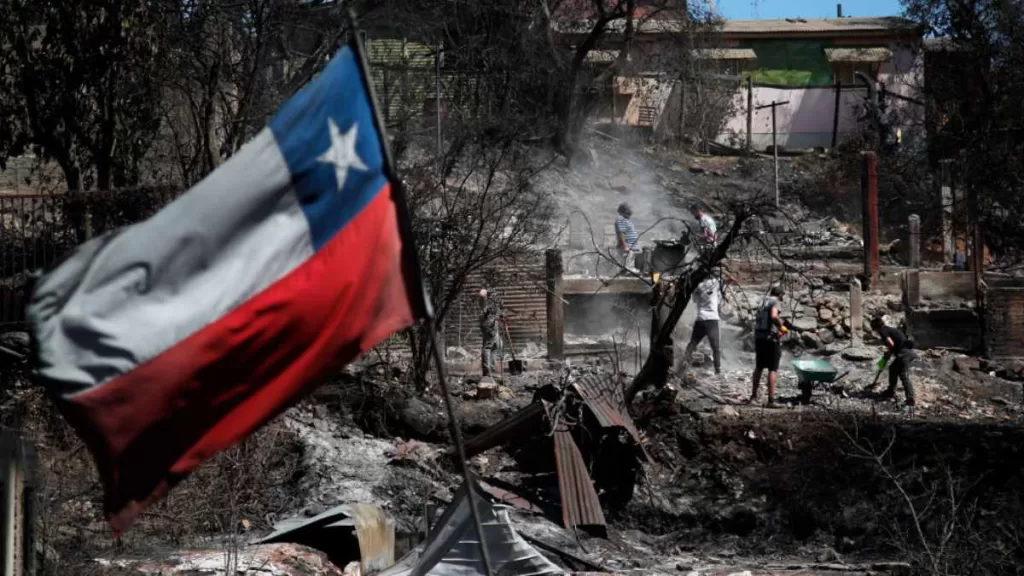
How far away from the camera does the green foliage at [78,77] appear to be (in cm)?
1470

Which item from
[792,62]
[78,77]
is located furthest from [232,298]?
[792,62]

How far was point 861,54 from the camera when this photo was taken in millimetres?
39062

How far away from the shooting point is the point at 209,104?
15.4 metres

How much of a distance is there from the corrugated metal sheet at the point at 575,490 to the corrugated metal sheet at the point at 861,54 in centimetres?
2778

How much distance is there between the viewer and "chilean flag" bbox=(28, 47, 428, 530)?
14.1 ft

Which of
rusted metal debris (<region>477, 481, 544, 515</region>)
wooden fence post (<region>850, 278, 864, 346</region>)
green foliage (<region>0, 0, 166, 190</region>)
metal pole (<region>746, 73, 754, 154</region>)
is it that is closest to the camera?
rusted metal debris (<region>477, 481, 544, 515</region>)

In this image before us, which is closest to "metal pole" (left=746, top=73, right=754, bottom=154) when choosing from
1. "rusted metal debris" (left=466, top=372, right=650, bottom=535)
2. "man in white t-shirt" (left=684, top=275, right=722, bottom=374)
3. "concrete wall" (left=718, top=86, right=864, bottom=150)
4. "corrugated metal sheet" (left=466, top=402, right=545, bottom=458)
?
"concrete wall" (left=718, top=86, right=864, bottom=150)

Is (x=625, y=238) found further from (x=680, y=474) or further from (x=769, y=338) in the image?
(x=680, y=474)

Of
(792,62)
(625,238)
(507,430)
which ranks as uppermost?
(792,62)

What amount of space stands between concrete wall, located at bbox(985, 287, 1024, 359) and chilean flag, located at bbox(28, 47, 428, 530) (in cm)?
1781

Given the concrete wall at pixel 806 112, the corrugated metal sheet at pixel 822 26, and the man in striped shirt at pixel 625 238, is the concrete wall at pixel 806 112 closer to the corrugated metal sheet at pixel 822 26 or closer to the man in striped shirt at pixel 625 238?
the corrugated metal sheet at pixel 822 26

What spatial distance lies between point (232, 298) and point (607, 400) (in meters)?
10.7

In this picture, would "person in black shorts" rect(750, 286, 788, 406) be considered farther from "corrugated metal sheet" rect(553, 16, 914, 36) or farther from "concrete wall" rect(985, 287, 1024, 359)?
"corrugated metal sheet" rect(553, 16, 914, 36)

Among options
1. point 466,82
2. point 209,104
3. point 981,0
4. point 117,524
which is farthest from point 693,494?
point 466,82
